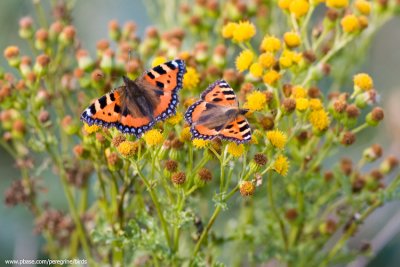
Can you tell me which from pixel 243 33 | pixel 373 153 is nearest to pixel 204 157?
pixel 243 33

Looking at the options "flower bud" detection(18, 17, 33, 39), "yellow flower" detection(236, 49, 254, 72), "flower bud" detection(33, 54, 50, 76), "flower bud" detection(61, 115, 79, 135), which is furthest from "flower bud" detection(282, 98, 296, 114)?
"flower bud" detection(18, 17, 33, 39)

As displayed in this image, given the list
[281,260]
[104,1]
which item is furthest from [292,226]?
[104,1]

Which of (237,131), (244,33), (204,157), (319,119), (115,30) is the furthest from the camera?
(115,30)

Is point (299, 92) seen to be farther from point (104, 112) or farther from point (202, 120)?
point (104, 112)

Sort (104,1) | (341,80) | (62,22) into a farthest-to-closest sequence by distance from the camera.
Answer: (104,1) → (341,80) → (62,22)

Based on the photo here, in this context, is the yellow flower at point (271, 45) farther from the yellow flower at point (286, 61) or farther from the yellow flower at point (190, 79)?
the yellow flower at point (190, 79)

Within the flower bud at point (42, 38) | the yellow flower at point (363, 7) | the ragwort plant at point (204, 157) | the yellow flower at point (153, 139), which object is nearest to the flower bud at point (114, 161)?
the ragwort plant at point (204, 157)

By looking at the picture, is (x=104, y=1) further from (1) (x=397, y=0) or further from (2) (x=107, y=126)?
(2) (x=107, y=126)
